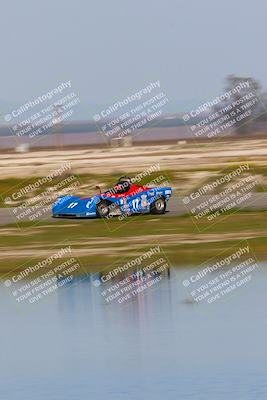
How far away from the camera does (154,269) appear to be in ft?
99.8

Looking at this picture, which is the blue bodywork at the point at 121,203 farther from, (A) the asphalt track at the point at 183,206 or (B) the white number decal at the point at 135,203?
(A) the asphalt track at the point at 183,206

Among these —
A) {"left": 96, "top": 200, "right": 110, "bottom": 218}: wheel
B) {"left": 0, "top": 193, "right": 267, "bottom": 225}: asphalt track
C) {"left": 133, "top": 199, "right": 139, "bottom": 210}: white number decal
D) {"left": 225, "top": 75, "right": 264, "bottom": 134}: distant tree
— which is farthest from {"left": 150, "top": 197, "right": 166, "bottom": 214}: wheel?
{"left": 225, "top": 75, "right": 264, "bottom": 134}: distant tree

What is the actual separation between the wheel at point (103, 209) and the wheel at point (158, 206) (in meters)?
1.40

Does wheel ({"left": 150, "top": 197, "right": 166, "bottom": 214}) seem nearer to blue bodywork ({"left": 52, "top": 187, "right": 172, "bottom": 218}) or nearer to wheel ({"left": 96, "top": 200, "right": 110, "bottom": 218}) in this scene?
blue bodywork ({"left": 52, "top": 187, "right": 172, "bottom": 218})

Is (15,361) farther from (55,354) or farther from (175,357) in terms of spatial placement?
(175,357)

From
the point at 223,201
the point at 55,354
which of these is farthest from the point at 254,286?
the point at 223,201

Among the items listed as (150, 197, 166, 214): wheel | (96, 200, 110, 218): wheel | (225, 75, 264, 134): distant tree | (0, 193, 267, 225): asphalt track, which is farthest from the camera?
(225, 75, 264, 134): distant tree

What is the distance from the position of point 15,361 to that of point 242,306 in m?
5.38

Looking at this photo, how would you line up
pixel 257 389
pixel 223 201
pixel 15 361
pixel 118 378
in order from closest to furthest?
pixel 257 389 < pixel 118 378 < pixel 15 361 < pixel 223 201

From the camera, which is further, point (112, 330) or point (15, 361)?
point (112, 330)

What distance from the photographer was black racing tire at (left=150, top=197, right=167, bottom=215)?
144 feet

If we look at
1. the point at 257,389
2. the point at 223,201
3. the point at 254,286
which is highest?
the point at 257,389

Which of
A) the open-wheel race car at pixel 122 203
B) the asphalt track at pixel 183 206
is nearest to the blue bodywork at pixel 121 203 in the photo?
the open-wheel race car at pixel 122 203

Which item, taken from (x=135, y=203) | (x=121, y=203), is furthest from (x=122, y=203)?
(x=135, y=203)
